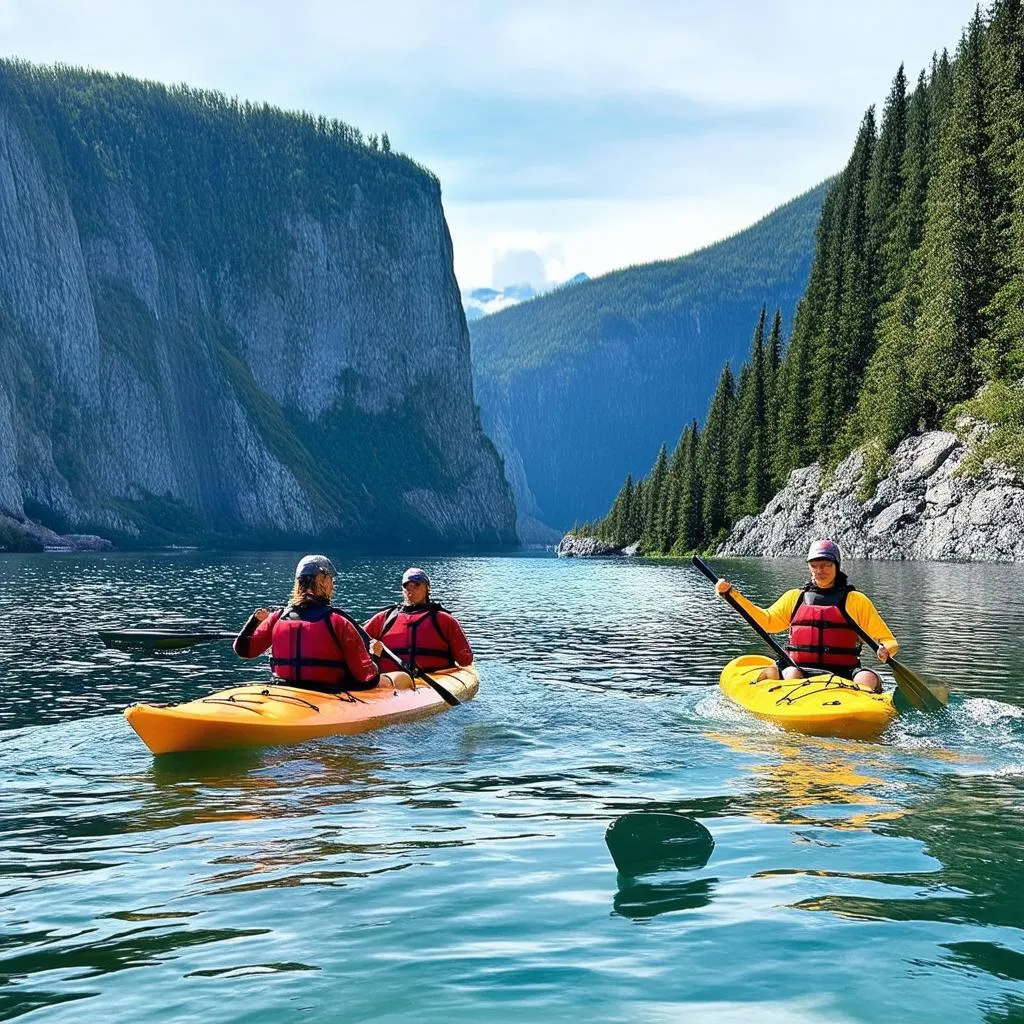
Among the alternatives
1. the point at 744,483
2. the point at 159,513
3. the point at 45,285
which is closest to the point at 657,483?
the point at 744,483

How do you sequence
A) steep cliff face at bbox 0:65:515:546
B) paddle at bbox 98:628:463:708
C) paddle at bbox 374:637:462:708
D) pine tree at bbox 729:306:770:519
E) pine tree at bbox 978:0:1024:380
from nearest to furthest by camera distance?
paddle at bbox 374:637:462:708 < paddle at bbox 98:628:463:708 < pine tree at bbox 978:0:1024:380 < pine tree at bbox 729:306:770:519 < steep cliff face at bbox 0:65:515:546

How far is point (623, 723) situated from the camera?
15.5m

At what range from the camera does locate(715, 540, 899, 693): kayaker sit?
15781 millimetres

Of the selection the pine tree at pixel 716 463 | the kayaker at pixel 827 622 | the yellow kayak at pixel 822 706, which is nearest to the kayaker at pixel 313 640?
the kayaker at pixel 827 622

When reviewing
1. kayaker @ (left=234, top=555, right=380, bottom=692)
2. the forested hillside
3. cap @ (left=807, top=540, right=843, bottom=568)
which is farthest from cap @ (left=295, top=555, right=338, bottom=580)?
the forested hillside

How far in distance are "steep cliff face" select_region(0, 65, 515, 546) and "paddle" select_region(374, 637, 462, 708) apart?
96.4m

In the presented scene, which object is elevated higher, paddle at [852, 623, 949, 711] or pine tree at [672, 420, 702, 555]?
pine tree at [672, 420, 702, 555]

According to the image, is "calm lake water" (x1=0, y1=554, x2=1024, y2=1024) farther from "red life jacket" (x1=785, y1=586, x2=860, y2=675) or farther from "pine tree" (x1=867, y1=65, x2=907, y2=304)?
"pine tree" (x1=867, y1=65, x2=907, y2=304)

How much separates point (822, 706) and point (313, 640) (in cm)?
600

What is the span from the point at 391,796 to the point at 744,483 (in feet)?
289

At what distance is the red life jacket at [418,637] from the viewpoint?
17.8 m

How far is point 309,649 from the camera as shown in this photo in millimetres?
14289

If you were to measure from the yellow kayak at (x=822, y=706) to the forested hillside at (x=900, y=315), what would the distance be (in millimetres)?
42414

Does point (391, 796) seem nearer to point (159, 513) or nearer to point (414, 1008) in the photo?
point (414, 1008)
